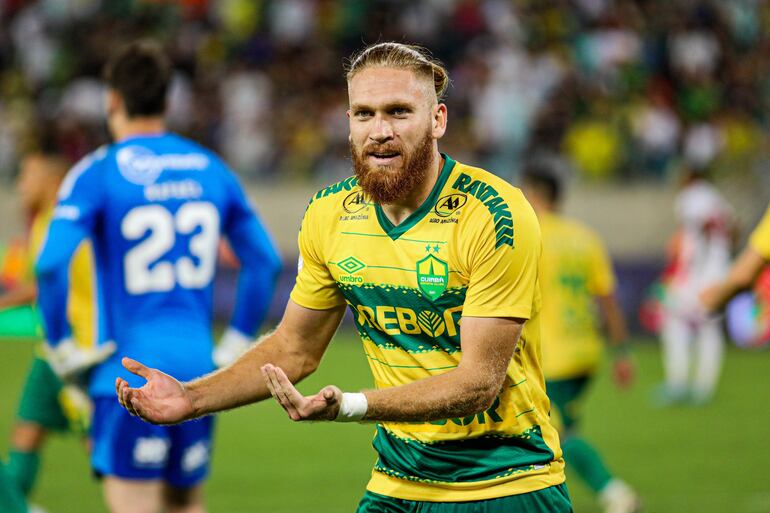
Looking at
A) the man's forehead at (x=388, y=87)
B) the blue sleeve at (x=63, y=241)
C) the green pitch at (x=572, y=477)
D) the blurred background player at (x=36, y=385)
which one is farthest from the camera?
the green pitch at (x=572, y=477)

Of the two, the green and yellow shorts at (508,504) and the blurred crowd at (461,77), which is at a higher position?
the blurred crowd at (461,77)

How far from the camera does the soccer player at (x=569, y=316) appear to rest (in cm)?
828

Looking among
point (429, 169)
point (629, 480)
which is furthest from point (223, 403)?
point (629, 480)

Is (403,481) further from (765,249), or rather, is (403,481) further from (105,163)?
(765,249)

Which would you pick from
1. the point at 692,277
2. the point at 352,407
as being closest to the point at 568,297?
the point at 352,407

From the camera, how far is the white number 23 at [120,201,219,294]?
5480mm

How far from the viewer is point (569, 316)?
27.7 ft

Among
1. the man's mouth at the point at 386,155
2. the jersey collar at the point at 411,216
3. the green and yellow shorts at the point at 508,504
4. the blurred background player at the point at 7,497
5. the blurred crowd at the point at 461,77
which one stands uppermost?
the blurred crowd at the point at 461,77

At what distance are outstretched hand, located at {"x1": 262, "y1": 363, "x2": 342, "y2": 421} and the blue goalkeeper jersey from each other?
2.19 metres

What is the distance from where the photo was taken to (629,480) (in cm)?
967

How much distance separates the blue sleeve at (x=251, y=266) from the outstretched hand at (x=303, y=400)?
2.62 m

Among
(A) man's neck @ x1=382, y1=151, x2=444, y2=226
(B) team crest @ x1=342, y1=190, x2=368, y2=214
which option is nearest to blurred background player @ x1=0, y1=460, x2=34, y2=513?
(B) team crest @ x1=342, y1=190, x2=368, y2=214

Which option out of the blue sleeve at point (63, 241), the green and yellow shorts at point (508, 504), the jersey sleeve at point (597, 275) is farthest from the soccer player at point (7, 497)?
the jersey sleeve at point (597, 275)

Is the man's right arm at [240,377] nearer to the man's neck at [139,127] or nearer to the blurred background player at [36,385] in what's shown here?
the man's neck at [139,127]
